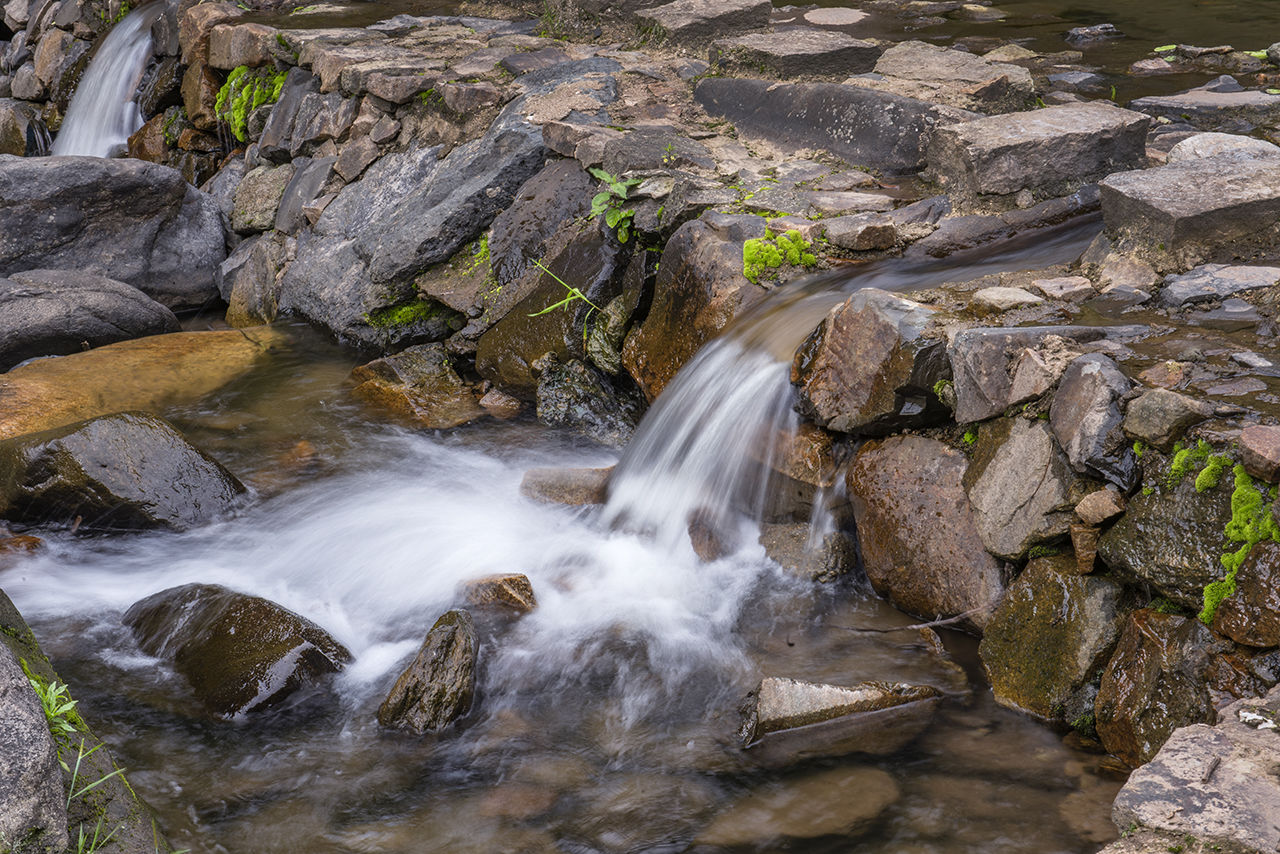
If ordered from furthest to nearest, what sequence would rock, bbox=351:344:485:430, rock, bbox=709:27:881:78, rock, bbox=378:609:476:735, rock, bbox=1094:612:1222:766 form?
rock, bbox=709:27:881:78, rock, bbox=351:344:485:430, rock, bbox=378:609:476:735, rock, bbox=1094:612:1222:766

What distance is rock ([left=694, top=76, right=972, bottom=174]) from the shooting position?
19.3 feet

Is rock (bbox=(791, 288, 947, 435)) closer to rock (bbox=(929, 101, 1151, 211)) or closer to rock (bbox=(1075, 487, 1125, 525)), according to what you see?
rock (bbox=(1075, 487, 1125, 525))

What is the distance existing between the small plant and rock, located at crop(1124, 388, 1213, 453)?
11.5ft

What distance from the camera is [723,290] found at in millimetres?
5305

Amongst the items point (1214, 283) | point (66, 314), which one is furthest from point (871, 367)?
point (66, 314)

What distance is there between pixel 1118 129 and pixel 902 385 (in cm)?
216

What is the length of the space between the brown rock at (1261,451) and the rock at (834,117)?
10.1 ft

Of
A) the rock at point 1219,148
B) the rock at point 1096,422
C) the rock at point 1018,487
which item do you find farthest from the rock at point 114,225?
the rock at point 1096,422

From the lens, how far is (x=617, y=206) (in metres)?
6.19

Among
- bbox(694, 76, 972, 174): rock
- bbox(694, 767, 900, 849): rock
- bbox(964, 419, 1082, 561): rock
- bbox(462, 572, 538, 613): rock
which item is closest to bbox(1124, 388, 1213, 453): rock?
bbox(964, 419, 1082, 561): rock

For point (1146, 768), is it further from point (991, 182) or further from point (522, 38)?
point (522, 38)

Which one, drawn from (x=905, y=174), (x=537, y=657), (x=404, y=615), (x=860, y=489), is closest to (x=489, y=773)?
(x=537, y=657)

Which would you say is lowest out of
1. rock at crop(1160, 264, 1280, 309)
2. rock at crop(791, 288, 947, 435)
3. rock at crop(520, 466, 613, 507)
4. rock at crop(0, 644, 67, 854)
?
rock at crop(520, 466, 613, 507)

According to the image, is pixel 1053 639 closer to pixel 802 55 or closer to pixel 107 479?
pixel 107 479
